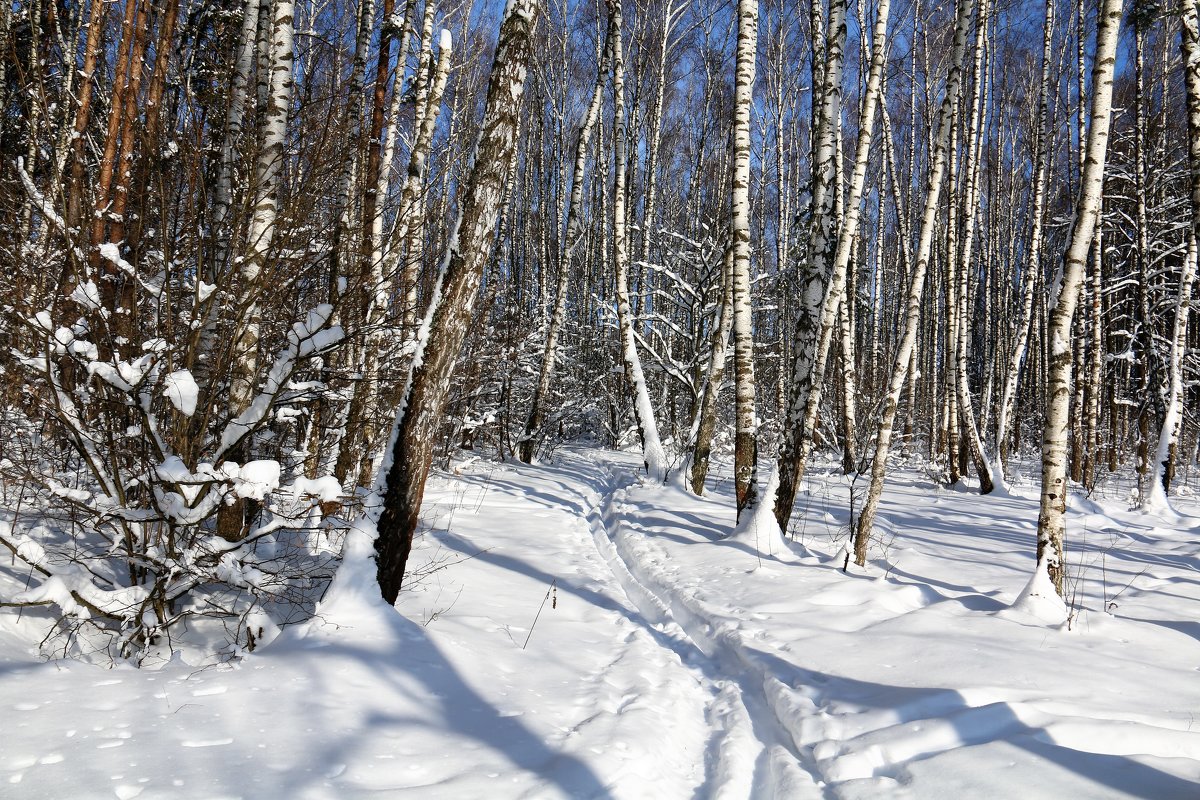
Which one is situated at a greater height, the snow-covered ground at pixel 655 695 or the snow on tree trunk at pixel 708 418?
the snow on tree trunk at pixel 708 418

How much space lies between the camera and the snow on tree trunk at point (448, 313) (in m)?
3.77

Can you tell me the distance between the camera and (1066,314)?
4.55 m

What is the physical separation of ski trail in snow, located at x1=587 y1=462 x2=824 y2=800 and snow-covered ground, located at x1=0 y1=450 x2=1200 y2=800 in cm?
1

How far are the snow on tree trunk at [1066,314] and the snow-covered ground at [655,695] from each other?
577 mm

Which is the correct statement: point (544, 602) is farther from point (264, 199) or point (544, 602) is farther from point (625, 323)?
point (625, 323)

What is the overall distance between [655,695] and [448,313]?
7.74 ft

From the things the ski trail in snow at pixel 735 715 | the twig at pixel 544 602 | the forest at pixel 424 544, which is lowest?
the ski trail in snow at pixel 735 715

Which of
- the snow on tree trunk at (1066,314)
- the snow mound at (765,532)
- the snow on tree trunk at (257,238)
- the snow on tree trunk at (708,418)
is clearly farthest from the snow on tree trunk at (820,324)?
the snow on tree trunk at (257,238)

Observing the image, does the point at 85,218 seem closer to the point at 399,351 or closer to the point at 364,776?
the point at 399,351

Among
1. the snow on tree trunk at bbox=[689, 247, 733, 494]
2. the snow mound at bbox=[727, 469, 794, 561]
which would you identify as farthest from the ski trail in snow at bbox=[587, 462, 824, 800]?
the snow on tree trunk at bbox=[689, 247, 733, 494]

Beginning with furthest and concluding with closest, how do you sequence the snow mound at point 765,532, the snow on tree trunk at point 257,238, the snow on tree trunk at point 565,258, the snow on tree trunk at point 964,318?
the snow on tree trunk at point 565,258, the snow on tree trunk at point 964,318, the snow mound at point 765,532, the snow on tree trunk at point 257,238

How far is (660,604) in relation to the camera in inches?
195

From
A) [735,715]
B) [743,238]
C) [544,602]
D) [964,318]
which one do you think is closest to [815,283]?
[743,238]

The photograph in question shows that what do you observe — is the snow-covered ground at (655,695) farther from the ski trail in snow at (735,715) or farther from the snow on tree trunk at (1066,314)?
the snow on tree trunk at (1066,314)
